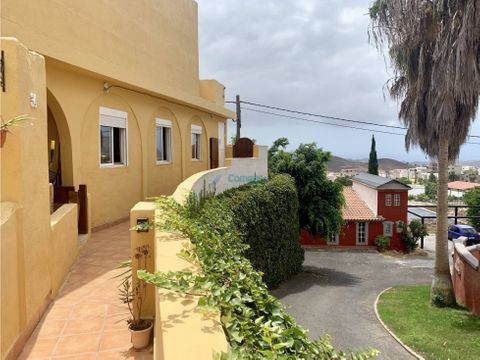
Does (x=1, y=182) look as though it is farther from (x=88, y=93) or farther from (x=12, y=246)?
(x=88, y=93)

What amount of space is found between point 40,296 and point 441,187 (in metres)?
16.0

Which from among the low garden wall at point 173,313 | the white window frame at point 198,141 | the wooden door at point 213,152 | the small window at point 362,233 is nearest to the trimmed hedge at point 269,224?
the wooden door at point 213,152

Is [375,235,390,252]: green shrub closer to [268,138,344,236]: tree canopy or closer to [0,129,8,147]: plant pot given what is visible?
[268,138,344,236]: tree canopy

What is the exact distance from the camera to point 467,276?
→ 53.2 feet

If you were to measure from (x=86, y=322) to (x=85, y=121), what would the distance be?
243 inches

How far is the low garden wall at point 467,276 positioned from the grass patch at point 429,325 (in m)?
0.57

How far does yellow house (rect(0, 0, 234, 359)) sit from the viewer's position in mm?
4160

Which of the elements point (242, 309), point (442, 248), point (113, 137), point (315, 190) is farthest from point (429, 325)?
point (242, 309)

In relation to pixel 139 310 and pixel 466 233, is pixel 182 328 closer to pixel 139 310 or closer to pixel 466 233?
pixel 139 310

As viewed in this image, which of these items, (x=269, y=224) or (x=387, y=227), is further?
(x=387, y=227)

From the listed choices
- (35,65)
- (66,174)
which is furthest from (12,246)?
(66,174)

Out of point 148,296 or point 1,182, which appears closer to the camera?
point 1,182

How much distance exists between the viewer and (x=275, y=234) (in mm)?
15961

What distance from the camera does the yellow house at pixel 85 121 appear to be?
13.6 ft
